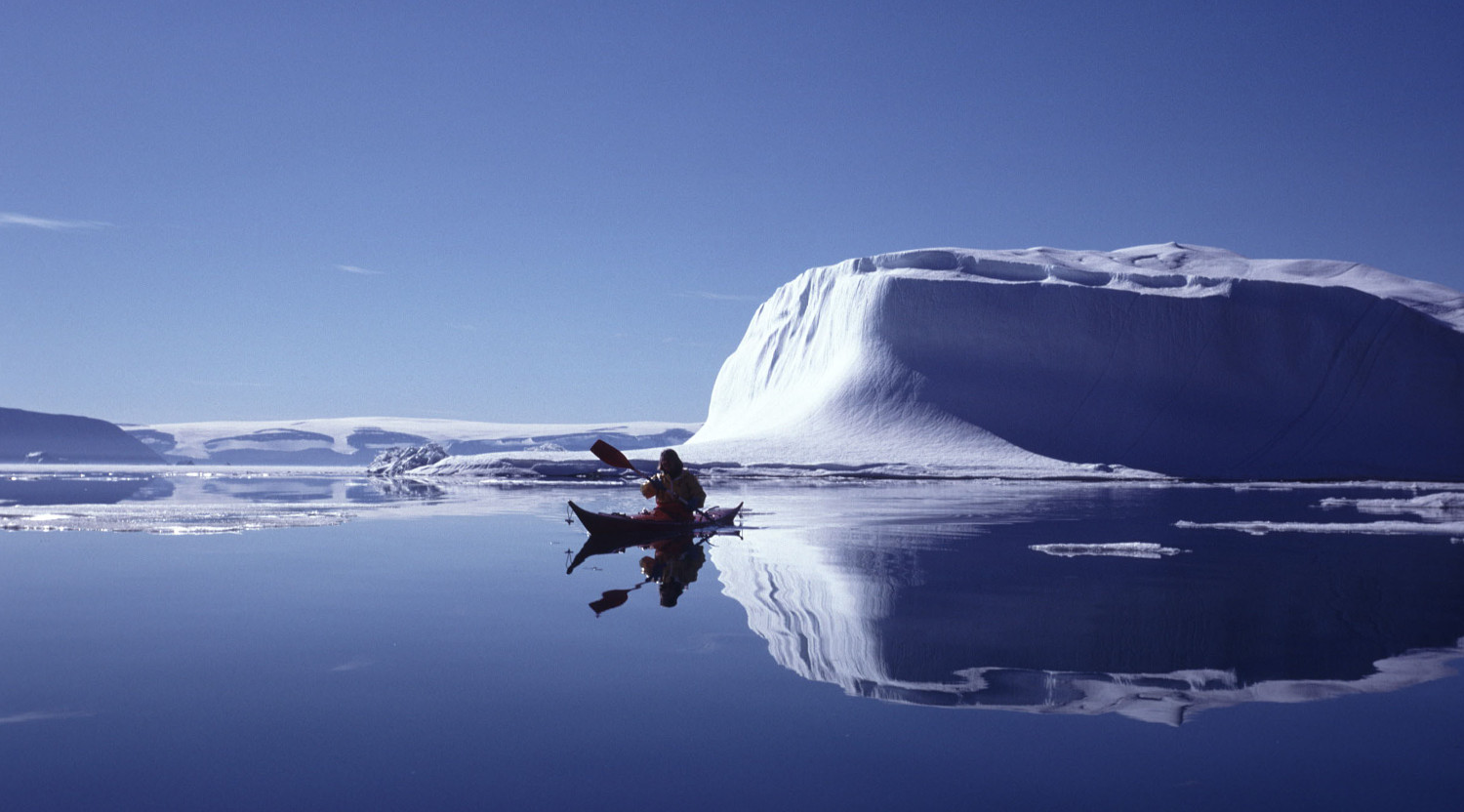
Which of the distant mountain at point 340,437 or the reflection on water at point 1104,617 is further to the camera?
the distant mountain at point 340,437

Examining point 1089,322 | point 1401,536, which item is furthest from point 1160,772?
point 1089,322

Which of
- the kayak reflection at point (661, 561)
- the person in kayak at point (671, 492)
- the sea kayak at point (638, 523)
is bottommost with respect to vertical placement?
the kayak reflection at point (661, 561)

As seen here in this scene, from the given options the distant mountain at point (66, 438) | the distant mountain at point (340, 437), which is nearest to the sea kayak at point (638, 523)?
the distant mountain at point (340, 437)

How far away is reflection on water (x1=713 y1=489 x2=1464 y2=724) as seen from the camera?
4535mm

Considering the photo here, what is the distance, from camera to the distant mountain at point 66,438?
97.0 m

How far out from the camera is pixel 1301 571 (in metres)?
8.66

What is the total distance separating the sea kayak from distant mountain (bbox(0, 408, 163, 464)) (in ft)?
316

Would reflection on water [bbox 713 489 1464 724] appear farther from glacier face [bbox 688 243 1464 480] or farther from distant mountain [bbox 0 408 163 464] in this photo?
distant mountain [bbox 0 408 163 464]

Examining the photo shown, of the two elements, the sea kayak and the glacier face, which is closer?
the sea kayak

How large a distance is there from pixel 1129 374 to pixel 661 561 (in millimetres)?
36389

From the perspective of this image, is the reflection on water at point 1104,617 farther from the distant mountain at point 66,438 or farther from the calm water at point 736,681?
the distant mountain at point 66,438

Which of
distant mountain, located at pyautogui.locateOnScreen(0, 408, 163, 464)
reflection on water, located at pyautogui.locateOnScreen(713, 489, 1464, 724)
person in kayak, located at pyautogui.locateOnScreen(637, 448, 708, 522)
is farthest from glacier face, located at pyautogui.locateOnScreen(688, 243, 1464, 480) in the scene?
distant mountain, located at pyautogui.locateOnScreen(0, 408, 163, 464)

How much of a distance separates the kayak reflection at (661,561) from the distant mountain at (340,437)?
3440 inches

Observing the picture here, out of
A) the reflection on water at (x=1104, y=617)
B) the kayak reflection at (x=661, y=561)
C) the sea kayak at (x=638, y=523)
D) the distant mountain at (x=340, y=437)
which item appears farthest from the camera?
the distant mountain at (x=340, y=437)
